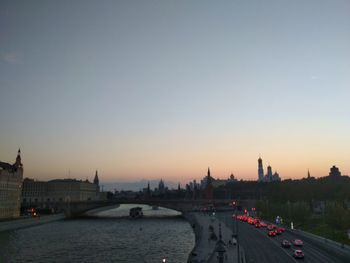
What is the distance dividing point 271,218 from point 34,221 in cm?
8930

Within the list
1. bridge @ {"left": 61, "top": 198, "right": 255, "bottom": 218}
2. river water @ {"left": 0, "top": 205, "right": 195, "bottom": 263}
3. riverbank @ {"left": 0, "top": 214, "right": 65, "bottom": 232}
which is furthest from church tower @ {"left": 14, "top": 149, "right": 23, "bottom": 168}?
river water @ {"left": 0, "top": 205, "right": 195, "bottom": 263}

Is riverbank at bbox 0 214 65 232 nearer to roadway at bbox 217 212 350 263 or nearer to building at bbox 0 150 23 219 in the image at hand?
building at bbox 0 150 23 219

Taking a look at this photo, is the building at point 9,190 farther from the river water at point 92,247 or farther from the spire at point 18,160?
the river water at point 92,247

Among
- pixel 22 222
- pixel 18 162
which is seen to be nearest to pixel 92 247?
pixel 22 222

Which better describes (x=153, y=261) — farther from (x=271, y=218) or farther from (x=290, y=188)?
(x=290, y=188)

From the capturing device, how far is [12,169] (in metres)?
168

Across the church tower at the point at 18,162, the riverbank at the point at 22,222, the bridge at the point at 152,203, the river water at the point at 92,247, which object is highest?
the church tower at the point at 18,162

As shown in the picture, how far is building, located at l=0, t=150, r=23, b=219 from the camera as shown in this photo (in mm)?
147450

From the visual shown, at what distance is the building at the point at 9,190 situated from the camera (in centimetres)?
14745

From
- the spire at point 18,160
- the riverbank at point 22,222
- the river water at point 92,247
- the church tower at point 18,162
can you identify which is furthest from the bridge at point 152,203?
the river water at point 92,247

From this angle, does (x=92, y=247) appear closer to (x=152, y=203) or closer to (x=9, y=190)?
(x=9, y=190)

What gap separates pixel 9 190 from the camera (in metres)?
156

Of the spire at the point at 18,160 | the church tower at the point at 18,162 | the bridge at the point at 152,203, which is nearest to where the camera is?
the church tower at the point at 18,162

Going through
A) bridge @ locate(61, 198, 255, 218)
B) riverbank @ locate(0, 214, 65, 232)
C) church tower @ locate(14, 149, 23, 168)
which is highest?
church tower @ locate(14, 149, 23, 168)
